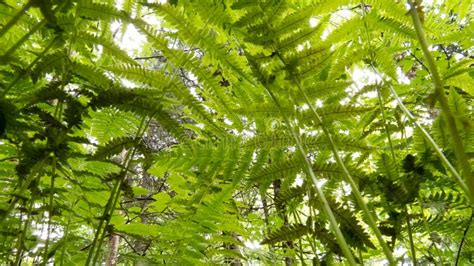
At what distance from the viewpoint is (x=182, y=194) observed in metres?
2.36

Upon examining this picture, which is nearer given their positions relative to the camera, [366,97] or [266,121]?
[266,121]

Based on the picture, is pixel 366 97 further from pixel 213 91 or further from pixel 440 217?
pixel 213 91

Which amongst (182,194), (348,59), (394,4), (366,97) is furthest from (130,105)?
(366,97)

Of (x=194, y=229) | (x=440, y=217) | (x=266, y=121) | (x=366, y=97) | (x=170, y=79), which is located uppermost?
(x=366, y=97)

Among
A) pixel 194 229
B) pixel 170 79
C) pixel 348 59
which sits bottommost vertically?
pixel 194 229

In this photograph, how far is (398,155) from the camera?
1999mm

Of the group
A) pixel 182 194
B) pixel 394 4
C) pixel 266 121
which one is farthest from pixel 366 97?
pixel 182 194

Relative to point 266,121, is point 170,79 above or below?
below

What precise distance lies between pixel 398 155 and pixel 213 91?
118 centimetres

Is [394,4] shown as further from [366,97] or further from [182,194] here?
[182,194]

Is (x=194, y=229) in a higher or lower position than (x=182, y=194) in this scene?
lower

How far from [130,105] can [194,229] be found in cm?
108

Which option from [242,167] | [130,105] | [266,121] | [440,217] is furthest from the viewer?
[266,121]

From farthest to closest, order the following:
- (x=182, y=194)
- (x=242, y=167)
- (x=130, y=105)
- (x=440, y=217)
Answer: (x=182, y=194) < (x=242, y=167) < (x=440, y=217) < (x=130, y=105)
